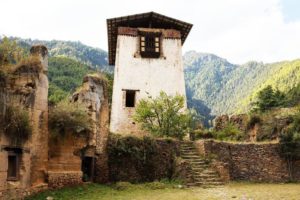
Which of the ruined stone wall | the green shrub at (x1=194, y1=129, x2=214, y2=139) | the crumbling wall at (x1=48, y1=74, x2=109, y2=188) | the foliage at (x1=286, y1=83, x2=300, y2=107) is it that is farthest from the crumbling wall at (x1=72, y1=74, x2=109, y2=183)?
the foliage at (x1=286, y1=83, x2=300, y2=107)

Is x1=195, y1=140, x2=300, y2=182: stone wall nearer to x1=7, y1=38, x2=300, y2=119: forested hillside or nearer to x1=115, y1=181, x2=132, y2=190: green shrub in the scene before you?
x1=115, y1=181, x2=132, y2=190: green shrub

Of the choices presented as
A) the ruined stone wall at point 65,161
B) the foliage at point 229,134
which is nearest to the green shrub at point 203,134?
the foliage at point 229,134

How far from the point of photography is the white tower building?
80.1 ft

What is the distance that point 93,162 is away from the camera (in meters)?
15.0

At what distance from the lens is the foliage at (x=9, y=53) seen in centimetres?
1158

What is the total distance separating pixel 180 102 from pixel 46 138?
10267 mm

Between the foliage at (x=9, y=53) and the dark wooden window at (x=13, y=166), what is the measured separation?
8.99 feet

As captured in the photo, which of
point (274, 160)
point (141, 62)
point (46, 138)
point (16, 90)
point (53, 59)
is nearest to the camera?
point (16, 90)

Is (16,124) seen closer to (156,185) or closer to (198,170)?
(156,185)

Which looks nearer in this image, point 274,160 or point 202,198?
point 202,198

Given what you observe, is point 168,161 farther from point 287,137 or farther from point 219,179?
point 287,137

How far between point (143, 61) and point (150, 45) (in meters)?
1.32

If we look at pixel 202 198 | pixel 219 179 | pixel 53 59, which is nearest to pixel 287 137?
pixel 219 179

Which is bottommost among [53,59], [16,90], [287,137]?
[287,137]
